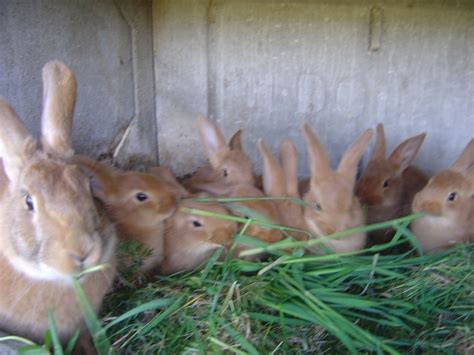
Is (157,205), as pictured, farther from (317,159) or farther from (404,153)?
(404,153)

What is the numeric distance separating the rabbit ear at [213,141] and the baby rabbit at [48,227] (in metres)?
1.22

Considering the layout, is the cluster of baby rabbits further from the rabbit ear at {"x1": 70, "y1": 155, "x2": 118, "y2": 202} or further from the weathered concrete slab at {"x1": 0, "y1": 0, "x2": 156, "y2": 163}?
the weathered concrete slab at {"x1": 0, "y1": 0, "x2": 156, "y2": 163}

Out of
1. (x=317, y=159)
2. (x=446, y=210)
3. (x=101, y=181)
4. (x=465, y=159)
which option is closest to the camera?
(x=101, y=181)

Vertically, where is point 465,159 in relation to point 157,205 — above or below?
above

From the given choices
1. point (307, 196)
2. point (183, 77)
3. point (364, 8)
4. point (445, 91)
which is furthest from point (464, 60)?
point (183, 77)

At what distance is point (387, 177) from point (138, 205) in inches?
65.3

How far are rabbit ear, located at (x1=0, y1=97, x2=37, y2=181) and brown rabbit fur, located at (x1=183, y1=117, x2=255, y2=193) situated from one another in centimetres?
124

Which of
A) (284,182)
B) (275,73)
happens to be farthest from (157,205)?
(275,73)

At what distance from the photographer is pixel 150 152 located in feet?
13.1

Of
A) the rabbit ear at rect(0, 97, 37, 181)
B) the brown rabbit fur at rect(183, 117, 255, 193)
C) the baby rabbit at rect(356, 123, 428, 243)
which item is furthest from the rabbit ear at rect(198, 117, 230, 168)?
the rabbit ear at rect(0, 97, 37, 181)

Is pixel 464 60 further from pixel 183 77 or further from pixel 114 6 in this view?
pixel 114 6

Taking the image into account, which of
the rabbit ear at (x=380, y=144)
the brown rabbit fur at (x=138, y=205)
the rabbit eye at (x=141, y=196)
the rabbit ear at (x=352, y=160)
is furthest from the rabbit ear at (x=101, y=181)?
the rabbit ear at (x=380, y=144)

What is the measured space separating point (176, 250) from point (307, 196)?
763mm

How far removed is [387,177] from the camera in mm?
3496
